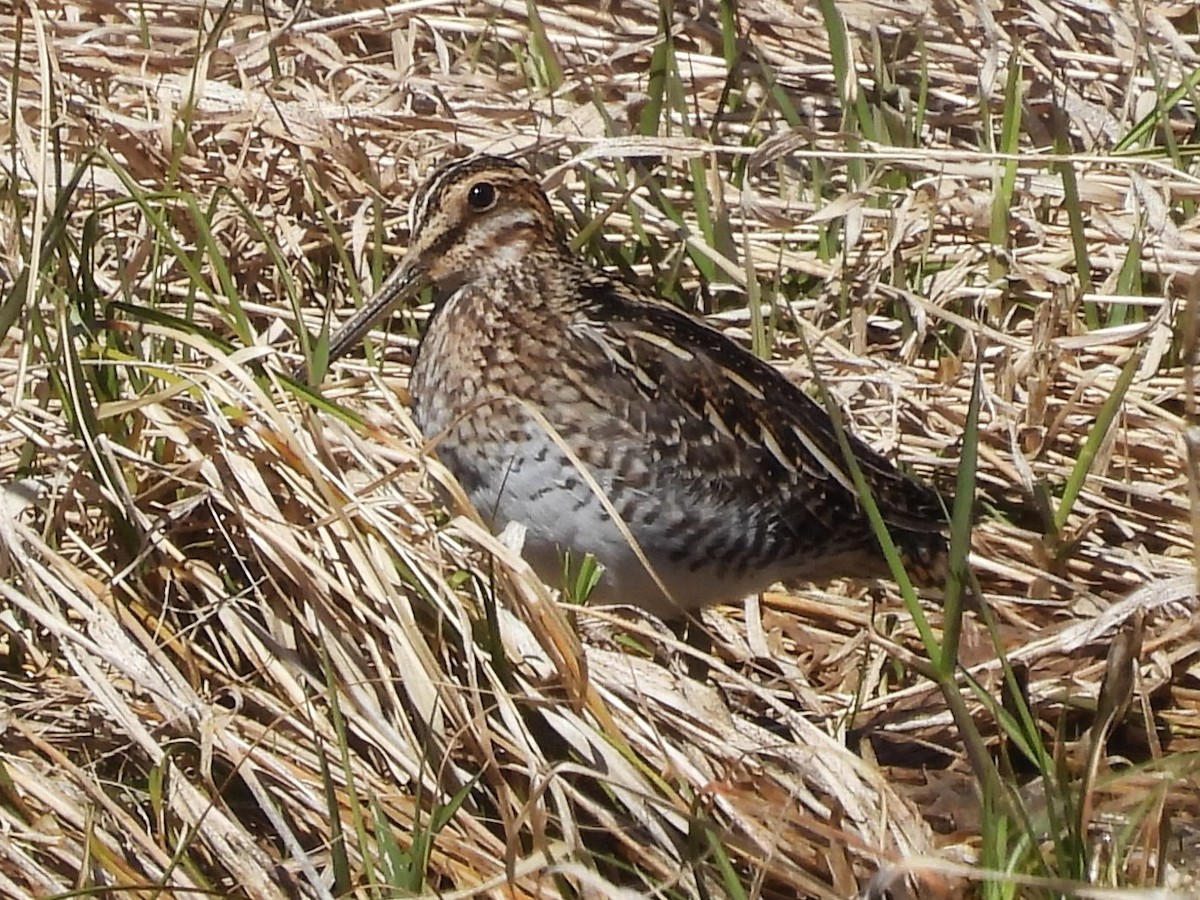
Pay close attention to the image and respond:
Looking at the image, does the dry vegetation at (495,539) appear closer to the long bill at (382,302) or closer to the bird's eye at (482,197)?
the long bill at (382,302)

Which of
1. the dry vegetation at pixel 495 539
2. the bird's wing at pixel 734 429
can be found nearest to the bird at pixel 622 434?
the bird's wing at pixel 734 429

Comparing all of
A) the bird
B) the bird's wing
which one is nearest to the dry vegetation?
the bird

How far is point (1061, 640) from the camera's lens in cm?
303

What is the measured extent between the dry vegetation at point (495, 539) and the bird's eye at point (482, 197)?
0.31 metres

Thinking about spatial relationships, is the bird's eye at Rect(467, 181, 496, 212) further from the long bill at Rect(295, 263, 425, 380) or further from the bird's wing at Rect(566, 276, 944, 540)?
the bird's wing at Rect(566, 276, 944, 540)

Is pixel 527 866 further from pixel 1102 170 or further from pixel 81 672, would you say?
pixel 1102 170

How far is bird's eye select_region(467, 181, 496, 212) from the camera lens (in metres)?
3.46

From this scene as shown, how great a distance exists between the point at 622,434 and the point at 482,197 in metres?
0.52

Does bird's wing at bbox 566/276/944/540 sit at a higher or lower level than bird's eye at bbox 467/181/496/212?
lower

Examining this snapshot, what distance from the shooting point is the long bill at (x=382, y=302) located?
139 inches

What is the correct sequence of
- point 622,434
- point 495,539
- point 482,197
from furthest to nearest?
1. point 482,197
2. point 622,434
3. point 495,539

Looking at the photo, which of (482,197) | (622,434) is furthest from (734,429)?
(482,197)

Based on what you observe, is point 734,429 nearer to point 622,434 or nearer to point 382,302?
point 622,434

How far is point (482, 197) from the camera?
11.4ft
